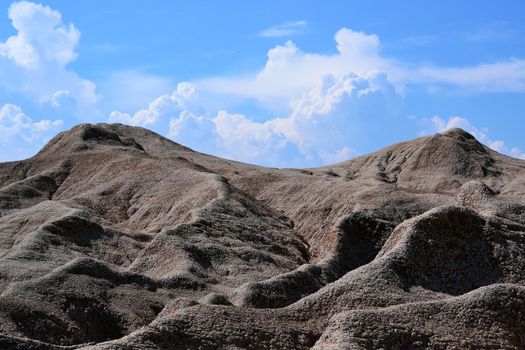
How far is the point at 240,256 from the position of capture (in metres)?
53.0

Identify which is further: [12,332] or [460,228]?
[12,332]

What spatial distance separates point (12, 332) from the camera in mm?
35156

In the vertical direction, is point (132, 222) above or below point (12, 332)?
above

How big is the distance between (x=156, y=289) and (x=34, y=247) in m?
10.9

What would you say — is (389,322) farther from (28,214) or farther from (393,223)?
(28,214)

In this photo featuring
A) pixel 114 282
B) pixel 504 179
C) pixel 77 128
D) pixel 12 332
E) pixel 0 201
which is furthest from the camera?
pixel 504 179

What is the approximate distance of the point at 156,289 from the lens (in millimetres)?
44000

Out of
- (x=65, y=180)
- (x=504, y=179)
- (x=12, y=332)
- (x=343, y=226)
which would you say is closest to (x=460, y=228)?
(x=12, y=332)

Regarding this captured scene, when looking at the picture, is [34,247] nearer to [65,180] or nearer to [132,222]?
[132,222]

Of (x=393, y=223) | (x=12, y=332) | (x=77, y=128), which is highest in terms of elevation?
(x=77, y=128)

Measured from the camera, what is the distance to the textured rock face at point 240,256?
76.3ft

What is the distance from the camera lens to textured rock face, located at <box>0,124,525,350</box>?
2326 centimetres

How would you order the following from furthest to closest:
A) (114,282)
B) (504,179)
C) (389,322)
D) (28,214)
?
(504,179) → (28,214) → (114,282) → (389,322)

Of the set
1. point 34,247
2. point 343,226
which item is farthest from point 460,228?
point 34,247
